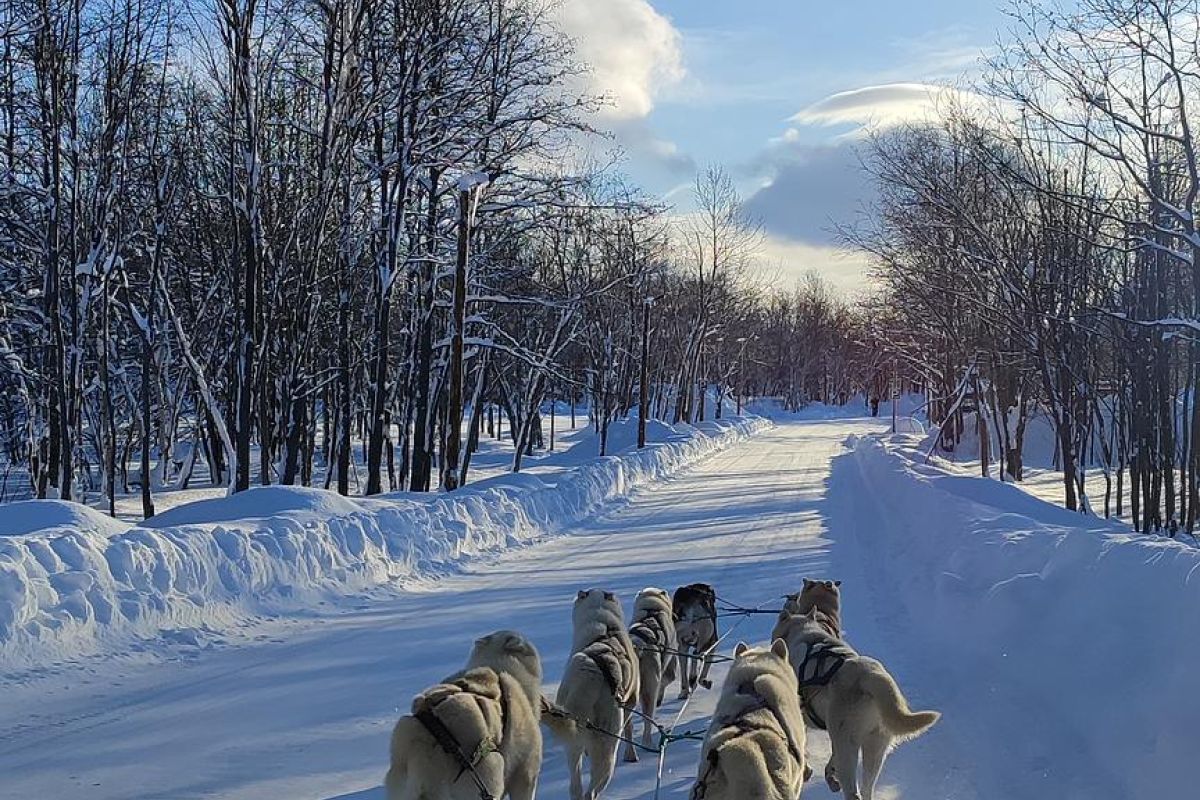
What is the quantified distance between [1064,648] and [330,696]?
18.0ft

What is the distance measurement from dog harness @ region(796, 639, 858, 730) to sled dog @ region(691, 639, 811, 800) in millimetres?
297

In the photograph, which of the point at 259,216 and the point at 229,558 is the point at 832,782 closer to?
the point at 229,558

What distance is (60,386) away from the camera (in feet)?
64.7

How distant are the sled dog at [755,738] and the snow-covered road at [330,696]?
1098 millimetres

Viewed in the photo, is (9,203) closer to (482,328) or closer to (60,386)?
(60,386)

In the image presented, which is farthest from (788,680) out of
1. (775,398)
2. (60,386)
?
(775,398)

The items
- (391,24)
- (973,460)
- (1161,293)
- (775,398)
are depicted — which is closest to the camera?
(1161,293)

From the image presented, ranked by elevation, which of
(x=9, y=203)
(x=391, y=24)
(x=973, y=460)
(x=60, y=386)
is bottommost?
(x=973, y=460)

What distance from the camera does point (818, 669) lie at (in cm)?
589

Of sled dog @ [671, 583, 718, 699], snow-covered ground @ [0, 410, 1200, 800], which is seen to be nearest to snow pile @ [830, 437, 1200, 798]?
snow-covered ground @ [0, 410, 1200, 800]

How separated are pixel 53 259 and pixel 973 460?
36.8m

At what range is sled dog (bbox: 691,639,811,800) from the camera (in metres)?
3.96

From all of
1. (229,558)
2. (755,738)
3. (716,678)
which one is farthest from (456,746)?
(229,558)

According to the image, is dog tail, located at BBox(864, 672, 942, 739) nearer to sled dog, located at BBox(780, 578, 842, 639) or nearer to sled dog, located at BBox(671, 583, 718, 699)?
sled dog, located at BBox(780, 578, 842, 639)
